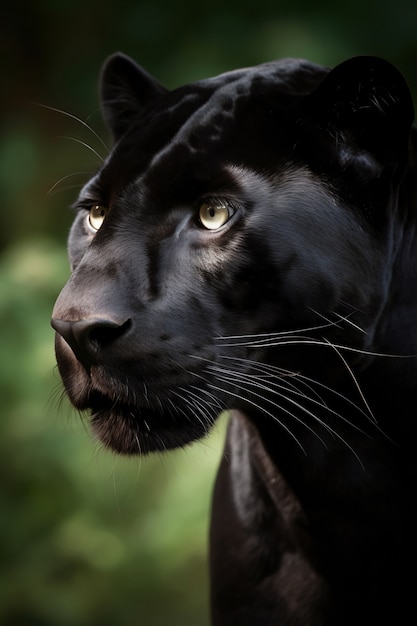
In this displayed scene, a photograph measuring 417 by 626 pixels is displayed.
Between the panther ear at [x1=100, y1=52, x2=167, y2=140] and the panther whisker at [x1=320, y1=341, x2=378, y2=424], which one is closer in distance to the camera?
the panther whisker at [x1=320, y1=341, x2=378, y2=424]

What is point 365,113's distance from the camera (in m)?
1.50

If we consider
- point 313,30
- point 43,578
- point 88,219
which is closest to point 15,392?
point 43,578

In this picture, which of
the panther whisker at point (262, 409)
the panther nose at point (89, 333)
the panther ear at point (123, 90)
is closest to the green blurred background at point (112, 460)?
the panther ear at point (123, 90)

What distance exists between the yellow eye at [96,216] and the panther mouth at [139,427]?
0.29 metres

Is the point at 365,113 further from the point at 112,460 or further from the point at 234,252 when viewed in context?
the point at 112,460

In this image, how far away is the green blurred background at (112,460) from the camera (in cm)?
320

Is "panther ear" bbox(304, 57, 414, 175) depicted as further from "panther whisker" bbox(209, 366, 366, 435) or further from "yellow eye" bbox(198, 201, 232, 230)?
"panther whisker" bbox(209, 366, 366, 435)

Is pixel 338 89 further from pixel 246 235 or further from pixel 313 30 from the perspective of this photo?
pixel 313 30

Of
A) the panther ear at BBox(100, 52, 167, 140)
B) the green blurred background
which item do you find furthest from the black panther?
Answer: the green blurred background

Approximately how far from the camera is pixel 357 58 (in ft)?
4.76

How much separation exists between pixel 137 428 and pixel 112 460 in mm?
1636

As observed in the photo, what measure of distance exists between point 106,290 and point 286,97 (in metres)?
0.40

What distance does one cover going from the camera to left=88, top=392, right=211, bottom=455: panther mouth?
1.47m

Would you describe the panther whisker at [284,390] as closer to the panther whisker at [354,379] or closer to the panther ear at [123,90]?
the panther whisker at [354,379]
